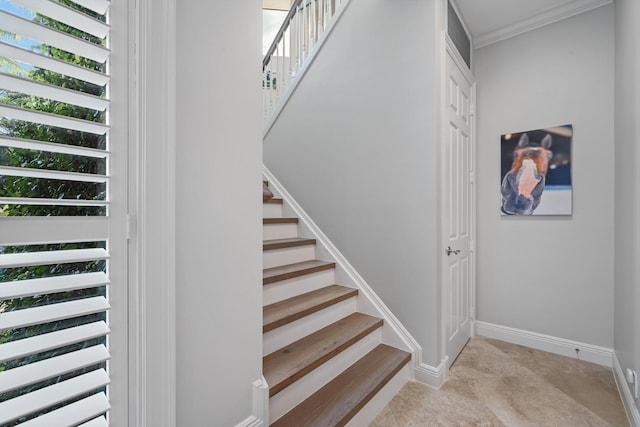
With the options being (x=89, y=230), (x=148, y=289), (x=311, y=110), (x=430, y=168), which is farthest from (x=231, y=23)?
(x=311, y=110)

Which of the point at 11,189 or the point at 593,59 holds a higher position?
the point at 593,59

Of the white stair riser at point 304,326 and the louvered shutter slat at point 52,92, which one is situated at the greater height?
the louvered shutter slat at point 52,92

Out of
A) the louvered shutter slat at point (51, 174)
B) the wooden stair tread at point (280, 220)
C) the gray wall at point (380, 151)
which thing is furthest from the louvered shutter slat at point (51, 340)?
the gray wall at point (380, 151)

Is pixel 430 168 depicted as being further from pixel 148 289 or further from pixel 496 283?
pixel 148 289

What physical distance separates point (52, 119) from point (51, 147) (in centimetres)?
7

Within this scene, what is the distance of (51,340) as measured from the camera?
73 centimetres

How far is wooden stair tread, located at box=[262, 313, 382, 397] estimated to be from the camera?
4.86ft

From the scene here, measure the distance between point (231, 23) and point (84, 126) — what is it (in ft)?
2.18

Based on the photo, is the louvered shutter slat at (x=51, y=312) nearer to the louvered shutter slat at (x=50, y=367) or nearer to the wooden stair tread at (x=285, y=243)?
the louvered shutter slat at (x=50, y=367)

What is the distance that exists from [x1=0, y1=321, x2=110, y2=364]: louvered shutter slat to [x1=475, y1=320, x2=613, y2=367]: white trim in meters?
3.03

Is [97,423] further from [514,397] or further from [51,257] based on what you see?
[514,397]

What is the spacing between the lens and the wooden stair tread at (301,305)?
67.2 inches

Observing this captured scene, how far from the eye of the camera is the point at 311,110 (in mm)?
2848

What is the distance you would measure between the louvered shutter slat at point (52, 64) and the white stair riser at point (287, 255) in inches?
60.8
